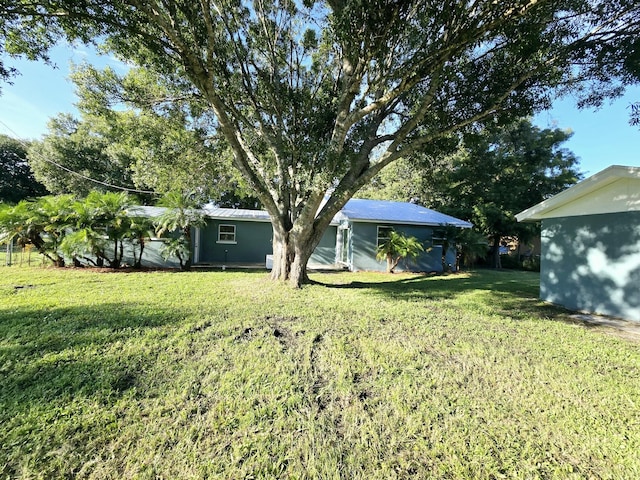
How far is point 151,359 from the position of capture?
328 centimetres

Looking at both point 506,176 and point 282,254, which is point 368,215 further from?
point 506,176

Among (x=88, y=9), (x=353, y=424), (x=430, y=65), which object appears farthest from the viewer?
(x=430, y=65)

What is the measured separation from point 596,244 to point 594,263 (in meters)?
0.44

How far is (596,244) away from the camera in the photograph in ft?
21.1

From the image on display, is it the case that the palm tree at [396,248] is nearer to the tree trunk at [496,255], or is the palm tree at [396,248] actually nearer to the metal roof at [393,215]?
the metal roof at [393,215]

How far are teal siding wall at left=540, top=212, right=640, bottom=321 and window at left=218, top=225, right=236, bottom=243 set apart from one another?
12.0 meters

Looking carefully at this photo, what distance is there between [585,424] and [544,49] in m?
6.94

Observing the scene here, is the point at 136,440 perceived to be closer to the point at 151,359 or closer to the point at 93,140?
the point at 151,359

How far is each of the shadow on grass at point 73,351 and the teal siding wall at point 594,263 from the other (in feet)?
28.7

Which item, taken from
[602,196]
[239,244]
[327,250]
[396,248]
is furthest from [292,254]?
[602,196]

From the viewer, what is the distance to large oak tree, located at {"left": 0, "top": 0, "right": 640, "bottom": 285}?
16.7ft

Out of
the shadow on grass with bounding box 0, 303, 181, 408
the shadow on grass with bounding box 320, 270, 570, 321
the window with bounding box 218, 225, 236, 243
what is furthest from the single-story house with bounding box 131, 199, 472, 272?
the shadow on grass with bounding box 0, 303, 181, 408

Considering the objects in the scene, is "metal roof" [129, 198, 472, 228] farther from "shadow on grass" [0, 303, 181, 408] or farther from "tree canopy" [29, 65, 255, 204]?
"shadow on grass" [0, 303, 181, 408]

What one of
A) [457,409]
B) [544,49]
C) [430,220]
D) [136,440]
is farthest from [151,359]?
[430,220]
